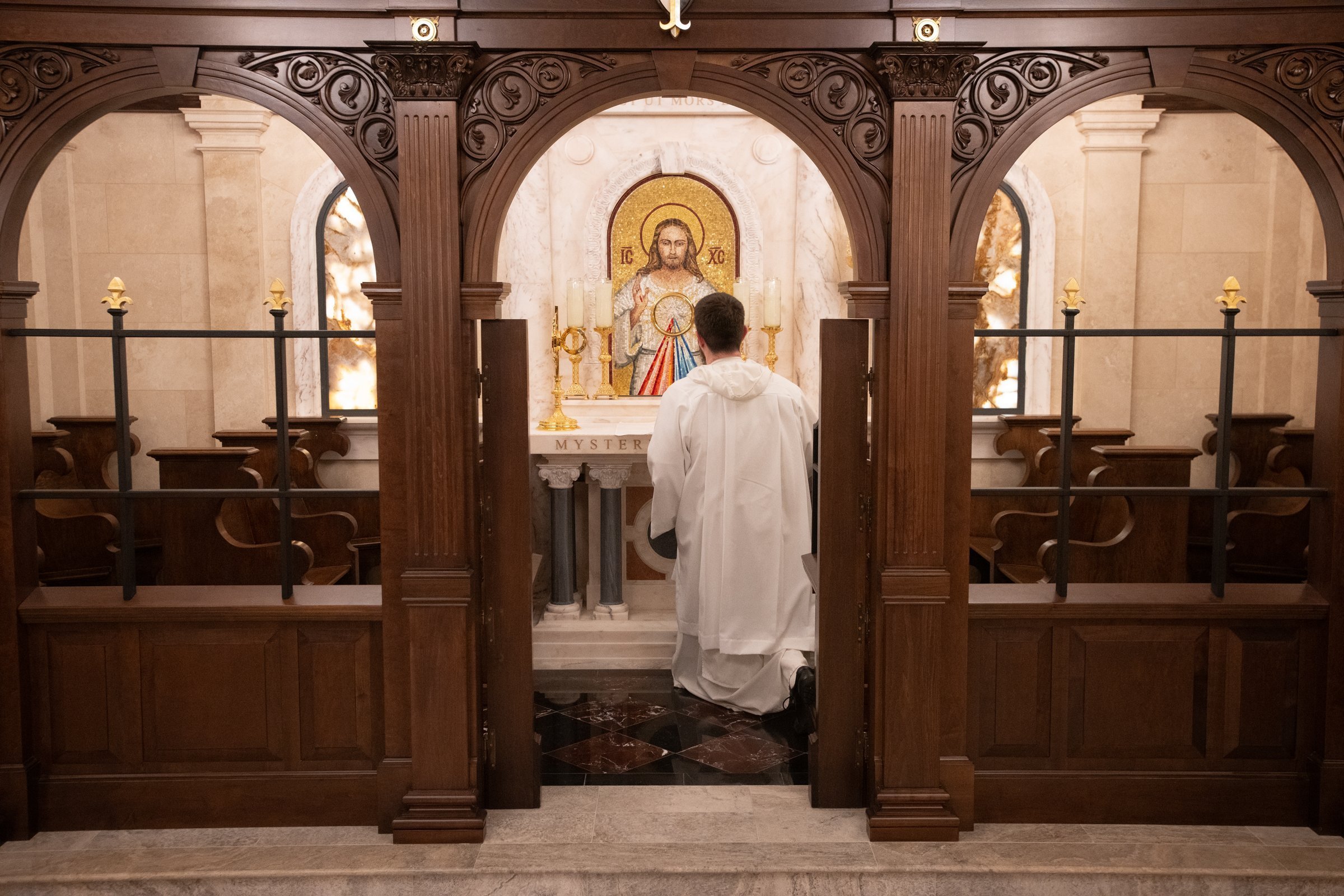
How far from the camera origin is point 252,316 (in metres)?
6.62

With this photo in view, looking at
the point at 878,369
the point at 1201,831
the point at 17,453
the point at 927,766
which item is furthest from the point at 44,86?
the point at 1201,831

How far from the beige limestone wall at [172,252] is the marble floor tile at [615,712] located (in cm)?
299

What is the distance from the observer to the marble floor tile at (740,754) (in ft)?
14.4

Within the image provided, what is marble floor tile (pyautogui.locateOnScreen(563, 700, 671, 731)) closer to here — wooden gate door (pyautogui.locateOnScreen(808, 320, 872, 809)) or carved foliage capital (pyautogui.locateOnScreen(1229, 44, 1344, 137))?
wooden gate door (pyautogui.locateOnScreen(808, 320, 872, 809))

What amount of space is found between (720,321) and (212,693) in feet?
Result: 8.67

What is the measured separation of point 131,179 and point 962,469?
542 cm

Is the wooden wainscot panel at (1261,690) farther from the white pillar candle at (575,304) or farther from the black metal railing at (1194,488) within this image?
the white pillar candle at (575,304)

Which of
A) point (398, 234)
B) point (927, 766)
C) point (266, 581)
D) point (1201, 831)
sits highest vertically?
point (398, 234)

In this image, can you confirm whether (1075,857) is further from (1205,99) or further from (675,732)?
(1205,99)

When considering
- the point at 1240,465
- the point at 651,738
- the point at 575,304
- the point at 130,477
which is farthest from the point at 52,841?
the point at 1240,465

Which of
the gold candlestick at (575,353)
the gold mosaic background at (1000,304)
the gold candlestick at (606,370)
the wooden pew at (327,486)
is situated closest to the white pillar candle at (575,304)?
the gold candlestick at (575,353)

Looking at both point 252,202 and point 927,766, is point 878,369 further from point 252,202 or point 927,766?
point 252,202

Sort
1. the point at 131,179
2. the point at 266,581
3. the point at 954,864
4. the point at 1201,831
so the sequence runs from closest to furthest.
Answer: the point at 954,864 < the point at 1201,831 < the point at 266,581 < the point at 131,179

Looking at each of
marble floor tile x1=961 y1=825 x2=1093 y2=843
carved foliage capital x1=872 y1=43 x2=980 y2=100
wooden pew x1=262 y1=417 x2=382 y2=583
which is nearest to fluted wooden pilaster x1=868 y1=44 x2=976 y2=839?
carved foliage capital x1=872 y1=43 x2=980 y2=100
